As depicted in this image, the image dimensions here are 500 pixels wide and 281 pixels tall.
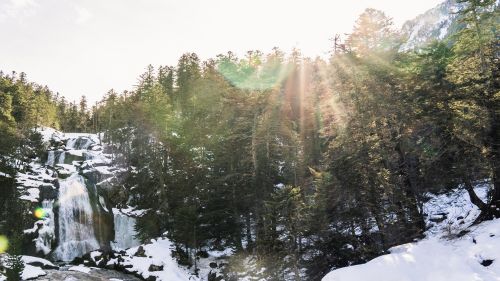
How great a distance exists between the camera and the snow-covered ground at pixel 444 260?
13.5 meters

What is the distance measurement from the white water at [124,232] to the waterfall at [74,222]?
2.25 metres

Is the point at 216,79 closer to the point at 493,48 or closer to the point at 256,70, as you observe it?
the point at 256,70

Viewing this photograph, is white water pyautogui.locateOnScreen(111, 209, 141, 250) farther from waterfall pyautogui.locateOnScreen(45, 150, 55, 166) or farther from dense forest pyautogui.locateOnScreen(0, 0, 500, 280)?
waterfall pyautogui.locateOnScreen(45, 150, 55, 166)

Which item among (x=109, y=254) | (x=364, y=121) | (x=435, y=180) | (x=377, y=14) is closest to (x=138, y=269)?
(x=109, y=254)

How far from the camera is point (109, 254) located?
1256 inches

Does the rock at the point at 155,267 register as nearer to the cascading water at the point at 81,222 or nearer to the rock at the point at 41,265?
the rock at the point at 41,265

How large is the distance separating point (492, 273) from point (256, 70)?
52.8 m

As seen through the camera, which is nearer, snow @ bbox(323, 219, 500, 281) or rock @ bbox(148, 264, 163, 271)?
snow @ bbox(323, 219, 500, 281)

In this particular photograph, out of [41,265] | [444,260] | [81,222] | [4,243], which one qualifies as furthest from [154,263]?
[444,260]

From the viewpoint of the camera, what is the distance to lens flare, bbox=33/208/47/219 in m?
35.0

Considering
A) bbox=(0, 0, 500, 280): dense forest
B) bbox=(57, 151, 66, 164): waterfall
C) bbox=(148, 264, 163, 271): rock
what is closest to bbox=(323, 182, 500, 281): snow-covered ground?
bbox=(0, 0, 500, 280): dense forest

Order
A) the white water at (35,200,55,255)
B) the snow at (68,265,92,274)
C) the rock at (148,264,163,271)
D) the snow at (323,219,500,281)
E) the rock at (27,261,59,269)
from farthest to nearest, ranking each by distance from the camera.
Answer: the white water at (35,200,55,255), the rock at (148,264,163,271), the snow at (68,265,92,274), the rock at (27,261,59,269), the snow at (323,219,500,281)

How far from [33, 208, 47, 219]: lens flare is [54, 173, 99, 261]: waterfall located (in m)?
1.46

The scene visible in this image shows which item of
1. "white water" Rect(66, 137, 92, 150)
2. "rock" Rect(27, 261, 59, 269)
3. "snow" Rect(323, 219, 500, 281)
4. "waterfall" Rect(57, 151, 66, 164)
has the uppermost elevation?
"white water" Rect(66, 137, 92, 150)
